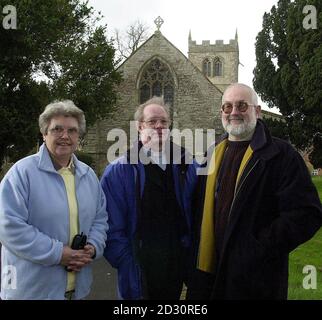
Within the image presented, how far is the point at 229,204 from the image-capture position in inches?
124

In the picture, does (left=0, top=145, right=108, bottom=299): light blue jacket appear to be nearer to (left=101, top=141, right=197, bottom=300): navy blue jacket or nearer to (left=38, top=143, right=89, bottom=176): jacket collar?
(left=38, top=143, right=89, bottom=176): jacket collar

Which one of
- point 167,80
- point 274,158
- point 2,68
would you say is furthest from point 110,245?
point 167,80

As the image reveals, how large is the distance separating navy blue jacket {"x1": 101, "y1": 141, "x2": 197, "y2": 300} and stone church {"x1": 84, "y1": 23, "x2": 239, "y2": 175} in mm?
20583

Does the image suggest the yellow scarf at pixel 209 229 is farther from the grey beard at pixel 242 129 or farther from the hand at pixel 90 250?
the hand at pixel 90 250

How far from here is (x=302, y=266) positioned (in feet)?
23.1

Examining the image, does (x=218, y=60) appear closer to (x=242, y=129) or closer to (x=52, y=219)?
(x=242, y=129)

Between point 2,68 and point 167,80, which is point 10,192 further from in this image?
point 167,80

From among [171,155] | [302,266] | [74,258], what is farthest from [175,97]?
[74,258]

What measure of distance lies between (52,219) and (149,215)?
2.38 feet

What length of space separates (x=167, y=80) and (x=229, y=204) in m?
23.1

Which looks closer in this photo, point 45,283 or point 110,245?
point 45,283

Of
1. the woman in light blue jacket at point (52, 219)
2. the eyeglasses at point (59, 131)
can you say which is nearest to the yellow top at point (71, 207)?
the woman in light blue jacket at point (52, 219)

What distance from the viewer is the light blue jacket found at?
2777 millimetres
